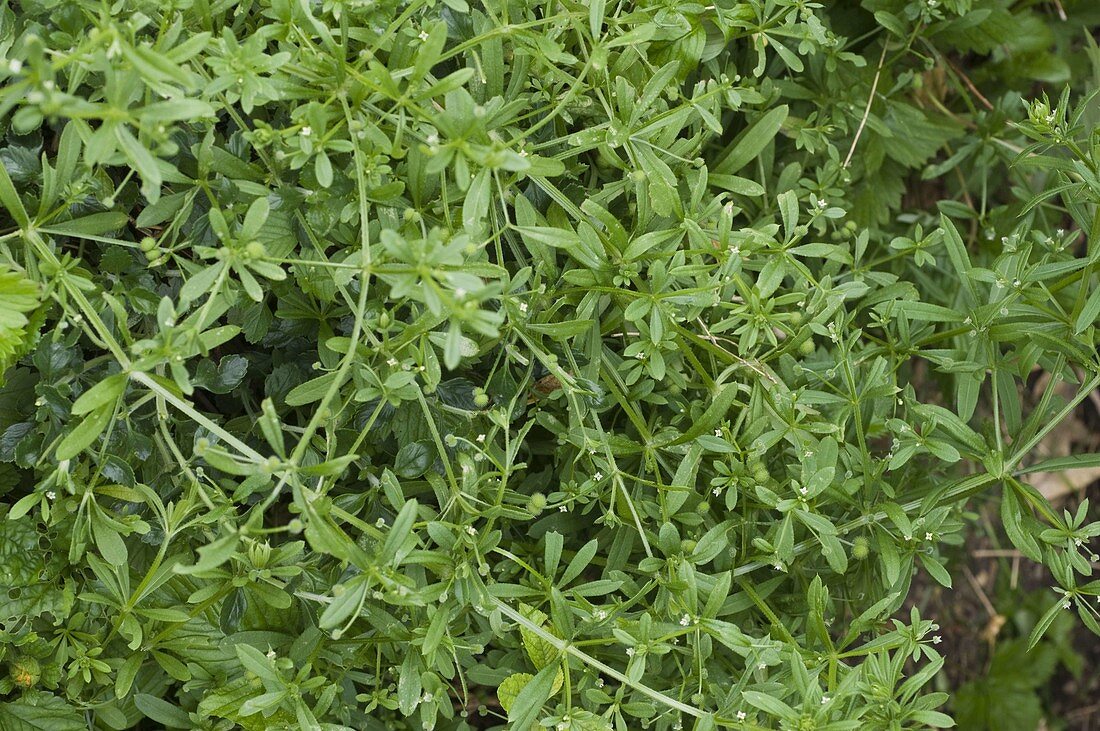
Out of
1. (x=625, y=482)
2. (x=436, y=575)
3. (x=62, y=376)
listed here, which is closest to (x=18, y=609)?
(x=62, y=376)

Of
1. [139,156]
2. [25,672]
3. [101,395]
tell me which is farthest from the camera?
[25,672]

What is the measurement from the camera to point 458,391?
1654mm

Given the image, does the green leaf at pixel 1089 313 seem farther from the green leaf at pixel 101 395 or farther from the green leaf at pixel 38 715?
the green leaf at pixel 38 715

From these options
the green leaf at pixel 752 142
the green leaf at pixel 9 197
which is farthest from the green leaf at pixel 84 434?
the green leaf at pixel 752 142

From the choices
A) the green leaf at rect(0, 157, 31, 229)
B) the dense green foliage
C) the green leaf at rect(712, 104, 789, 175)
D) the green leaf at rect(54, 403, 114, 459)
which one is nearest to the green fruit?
the dense green foliage

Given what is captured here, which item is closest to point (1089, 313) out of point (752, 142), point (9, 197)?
point (752, 142)

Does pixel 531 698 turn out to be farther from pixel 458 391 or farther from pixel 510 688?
pixel 458 391

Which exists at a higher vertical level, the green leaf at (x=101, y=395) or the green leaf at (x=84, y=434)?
the green leaf at (x=101, y=395)

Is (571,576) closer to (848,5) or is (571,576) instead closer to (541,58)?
(541,58)

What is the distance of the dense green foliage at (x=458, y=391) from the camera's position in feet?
4.61

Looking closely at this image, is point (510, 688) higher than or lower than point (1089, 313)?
lower

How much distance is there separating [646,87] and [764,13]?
0.40 meters

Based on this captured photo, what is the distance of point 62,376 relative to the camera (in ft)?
5.10

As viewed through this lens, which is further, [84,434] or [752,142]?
[752,142]
